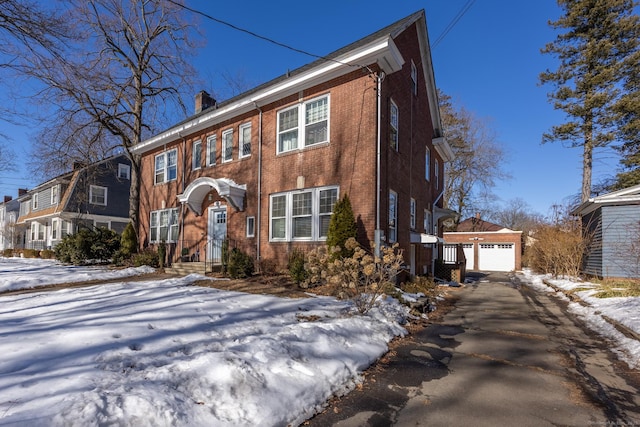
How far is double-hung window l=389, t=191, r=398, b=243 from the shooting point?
11172mm

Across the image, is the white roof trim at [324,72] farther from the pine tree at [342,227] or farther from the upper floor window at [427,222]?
the upper floor window at [427,222]

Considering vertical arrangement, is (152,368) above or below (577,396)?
above

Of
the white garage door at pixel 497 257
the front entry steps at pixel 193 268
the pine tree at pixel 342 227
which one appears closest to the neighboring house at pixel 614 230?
the white garage door at pixel 497 257

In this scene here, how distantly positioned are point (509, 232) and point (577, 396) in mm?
27679

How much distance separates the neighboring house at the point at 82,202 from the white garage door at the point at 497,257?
32.3m

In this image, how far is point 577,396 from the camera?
3.85 m

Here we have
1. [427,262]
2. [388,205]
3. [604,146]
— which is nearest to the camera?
[388,205]

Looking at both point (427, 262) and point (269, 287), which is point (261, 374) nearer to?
point (269, 287)

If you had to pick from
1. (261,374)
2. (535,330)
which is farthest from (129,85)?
(535,330)

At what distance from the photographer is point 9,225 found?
116ft

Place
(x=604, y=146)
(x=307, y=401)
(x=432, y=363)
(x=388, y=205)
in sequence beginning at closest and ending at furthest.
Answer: (x=307, y=401)
(x=432, y=363)
(x=388, y=205)
(x=604, y=146)

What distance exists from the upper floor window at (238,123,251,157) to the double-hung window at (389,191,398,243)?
623 cm

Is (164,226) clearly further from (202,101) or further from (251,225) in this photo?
(202,101)

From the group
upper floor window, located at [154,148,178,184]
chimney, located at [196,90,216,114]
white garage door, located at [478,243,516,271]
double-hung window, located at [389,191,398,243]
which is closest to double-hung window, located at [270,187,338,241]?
double-hung window, located at [389,191,398,243]
